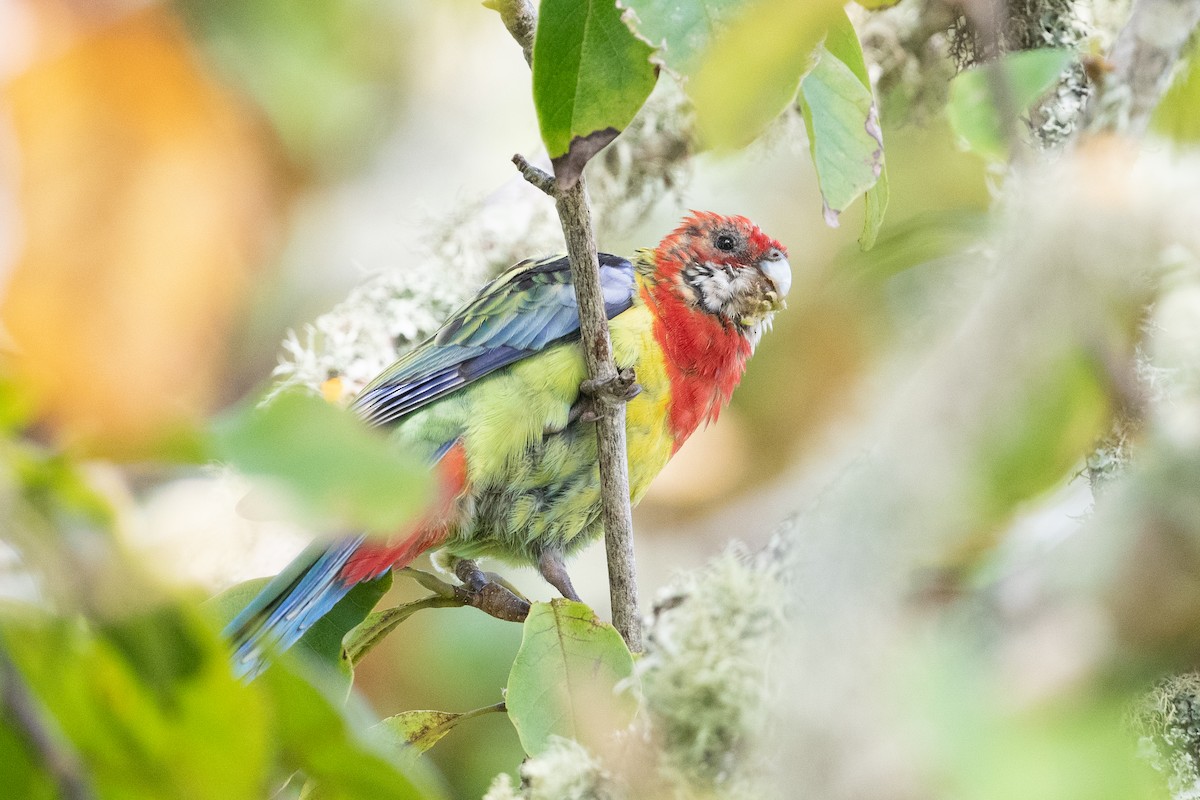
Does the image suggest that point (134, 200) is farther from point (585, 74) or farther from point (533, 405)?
point (585, 74)

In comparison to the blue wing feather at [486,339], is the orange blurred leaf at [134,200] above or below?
above

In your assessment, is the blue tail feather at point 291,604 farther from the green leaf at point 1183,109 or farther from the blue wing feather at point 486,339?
the green leaf at point 1183,109

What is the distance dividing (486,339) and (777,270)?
78cm

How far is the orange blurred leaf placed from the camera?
4355mm

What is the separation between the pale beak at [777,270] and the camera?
2.70 metres

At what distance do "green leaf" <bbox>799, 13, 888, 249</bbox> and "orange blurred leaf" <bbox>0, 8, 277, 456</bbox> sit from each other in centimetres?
327

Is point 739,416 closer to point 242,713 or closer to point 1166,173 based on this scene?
point 1166,173

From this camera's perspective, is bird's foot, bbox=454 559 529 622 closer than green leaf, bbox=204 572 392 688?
No

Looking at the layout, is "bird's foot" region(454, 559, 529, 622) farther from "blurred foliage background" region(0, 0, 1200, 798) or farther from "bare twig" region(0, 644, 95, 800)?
"bare twig" region(0, 644, 95, 800)

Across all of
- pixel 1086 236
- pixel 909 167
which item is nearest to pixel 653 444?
pixel 1086 236

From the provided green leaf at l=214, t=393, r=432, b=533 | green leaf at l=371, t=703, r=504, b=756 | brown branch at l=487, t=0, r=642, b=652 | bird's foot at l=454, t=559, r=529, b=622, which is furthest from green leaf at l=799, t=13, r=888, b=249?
bird's foot at l=454, t=559, r=529, b=622

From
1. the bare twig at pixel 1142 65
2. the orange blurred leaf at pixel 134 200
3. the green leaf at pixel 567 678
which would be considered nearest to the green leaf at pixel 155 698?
the green leaf at pixel 567 678

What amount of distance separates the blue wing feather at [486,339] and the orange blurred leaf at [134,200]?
1968mm

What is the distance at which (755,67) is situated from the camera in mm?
1023
